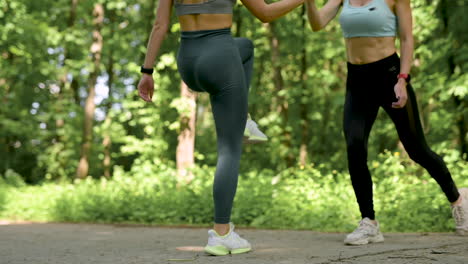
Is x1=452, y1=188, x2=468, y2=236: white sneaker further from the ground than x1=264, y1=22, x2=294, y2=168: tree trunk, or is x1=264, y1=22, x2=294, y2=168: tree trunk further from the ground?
x1=264, y1=22, x2=294, y2=168: tree trunk

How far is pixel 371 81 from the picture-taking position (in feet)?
15.6

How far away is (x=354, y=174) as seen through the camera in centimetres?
489

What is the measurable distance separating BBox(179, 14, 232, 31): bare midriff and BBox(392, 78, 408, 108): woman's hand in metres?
1.37

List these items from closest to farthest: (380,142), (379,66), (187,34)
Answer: (187,34)
(379,66)
(380,142)

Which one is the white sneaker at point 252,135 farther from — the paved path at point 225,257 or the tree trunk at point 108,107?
the tree trunk at point 108,107

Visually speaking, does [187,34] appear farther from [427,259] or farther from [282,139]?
[282,139]

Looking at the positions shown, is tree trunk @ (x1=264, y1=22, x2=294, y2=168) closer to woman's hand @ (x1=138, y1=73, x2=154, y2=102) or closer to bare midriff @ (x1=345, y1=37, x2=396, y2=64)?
bare midriff @ (x1=345, y1=37, x2=396, y2=64)

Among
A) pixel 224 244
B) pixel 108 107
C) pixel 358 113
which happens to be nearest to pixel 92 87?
pixel 108 107

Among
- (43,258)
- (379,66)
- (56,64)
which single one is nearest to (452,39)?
(379,66)

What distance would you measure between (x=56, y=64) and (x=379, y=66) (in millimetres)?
15616

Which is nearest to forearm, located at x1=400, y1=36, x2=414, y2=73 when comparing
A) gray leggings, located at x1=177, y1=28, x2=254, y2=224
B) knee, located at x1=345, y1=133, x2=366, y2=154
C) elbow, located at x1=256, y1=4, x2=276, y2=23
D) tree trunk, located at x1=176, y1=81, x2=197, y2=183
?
knee, located at x1=345, y1=133, x2=366, y2=154

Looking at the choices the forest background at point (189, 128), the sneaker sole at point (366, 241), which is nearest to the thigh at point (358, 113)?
the sneaker sole at point (366, 241)

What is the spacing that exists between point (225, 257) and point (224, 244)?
14 centimetres

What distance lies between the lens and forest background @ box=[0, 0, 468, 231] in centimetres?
860
